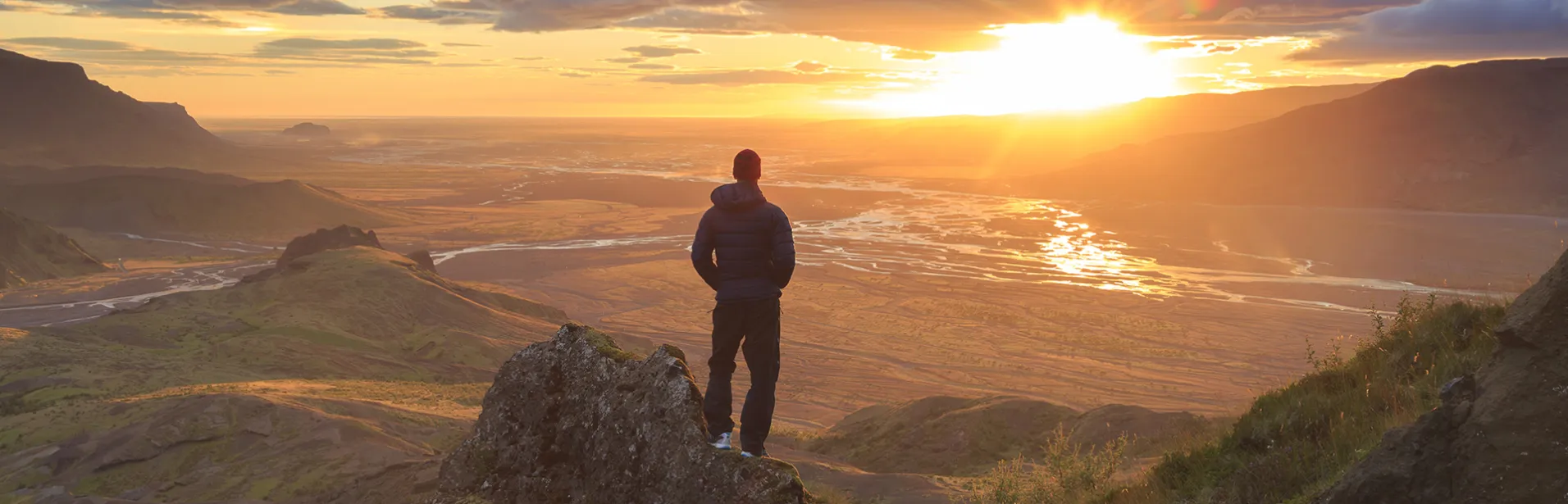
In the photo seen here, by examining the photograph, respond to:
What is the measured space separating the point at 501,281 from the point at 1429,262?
6032cm

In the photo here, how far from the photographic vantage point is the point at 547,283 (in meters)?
63.6

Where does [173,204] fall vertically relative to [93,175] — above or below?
below

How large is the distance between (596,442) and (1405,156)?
362 feet

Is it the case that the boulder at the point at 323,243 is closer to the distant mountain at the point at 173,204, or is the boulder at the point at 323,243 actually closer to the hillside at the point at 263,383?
the hillside at the point at 263,383

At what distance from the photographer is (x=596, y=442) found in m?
6.35

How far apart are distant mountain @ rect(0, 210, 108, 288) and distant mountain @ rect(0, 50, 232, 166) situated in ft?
230

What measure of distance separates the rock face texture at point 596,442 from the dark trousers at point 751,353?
0.24m

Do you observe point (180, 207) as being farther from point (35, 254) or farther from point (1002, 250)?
point (1002, 250)

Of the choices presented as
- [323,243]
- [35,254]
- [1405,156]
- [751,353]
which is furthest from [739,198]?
[1405,156]

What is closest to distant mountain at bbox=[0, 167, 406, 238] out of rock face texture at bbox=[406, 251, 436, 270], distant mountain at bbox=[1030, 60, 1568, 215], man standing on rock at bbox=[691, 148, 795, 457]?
rock face texture at bbox=[406, 251, 436, 270]

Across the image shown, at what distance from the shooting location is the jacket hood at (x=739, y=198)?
20.1 ft

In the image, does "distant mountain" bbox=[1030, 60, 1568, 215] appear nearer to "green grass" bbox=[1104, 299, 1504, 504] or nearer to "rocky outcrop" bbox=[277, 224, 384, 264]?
"rocky outcrop" bbox=[277, 224, 384, 264]

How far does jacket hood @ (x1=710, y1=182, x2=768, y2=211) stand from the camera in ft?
20.1

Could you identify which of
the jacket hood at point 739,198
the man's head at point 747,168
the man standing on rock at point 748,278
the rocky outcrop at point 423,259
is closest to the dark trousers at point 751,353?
the man standing on rock at point 748,278
